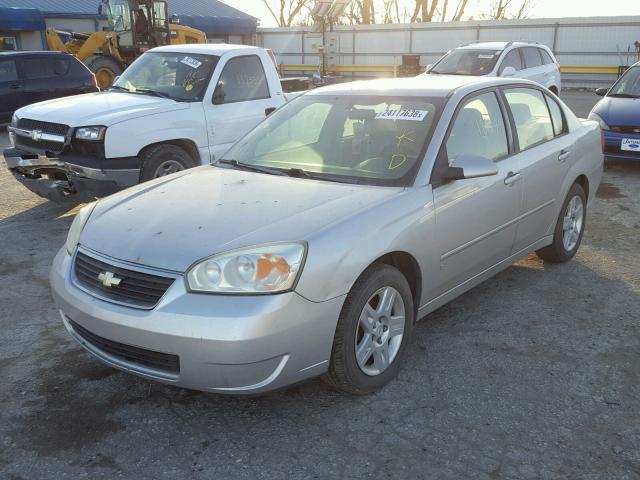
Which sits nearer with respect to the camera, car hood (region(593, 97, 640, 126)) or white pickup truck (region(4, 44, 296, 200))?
white pickup truck (region(4, 44, 296, 200))

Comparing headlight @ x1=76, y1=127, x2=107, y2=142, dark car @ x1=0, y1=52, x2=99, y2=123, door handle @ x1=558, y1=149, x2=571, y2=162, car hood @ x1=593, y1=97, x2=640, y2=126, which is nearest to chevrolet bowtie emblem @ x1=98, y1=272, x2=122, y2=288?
door handle @ x1=558, y1=149, x2=571, y2=162

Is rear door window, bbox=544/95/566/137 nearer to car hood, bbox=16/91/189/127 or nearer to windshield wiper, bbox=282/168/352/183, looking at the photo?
windshield wiper, bbox=282/168/352/183

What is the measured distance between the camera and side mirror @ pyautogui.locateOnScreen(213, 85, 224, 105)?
722 centimetres

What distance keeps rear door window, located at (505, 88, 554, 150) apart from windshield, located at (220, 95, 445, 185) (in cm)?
91

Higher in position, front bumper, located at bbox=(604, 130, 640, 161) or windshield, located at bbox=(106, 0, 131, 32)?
windshield, located at bbox=(106, 0, 131, 32)

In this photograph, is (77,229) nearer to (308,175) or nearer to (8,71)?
(308,175)

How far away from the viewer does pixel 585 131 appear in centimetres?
540

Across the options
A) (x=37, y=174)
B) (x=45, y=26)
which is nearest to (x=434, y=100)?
(x=37, y=174)

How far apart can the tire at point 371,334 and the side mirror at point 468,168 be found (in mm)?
686

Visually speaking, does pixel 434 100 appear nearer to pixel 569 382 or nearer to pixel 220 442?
pixel 569 382

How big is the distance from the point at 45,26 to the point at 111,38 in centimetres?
919

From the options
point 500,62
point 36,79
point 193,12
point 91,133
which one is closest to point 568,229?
point 91,133

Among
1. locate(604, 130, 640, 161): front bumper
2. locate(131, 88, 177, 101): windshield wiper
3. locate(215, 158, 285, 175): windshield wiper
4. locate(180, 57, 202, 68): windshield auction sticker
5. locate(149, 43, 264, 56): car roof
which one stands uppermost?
locate(149, 43, 264, 56): car roof

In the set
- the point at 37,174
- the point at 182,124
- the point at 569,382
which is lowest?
the point at 569,382
